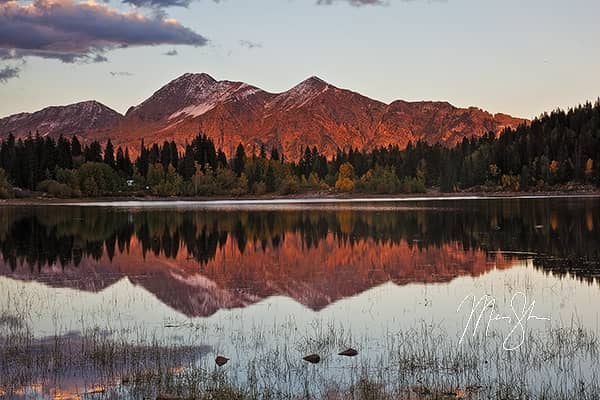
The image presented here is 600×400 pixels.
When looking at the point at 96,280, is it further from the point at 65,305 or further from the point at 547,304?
the point at 547,304

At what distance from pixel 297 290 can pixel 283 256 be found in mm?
13257

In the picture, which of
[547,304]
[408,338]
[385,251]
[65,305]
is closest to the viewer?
[408,338]

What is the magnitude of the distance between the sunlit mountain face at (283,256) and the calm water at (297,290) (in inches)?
4.8

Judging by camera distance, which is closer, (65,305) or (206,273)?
(65,305)

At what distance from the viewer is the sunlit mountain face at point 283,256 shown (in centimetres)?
3067

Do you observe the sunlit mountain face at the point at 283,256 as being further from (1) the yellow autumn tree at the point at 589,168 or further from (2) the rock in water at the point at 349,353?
(1) the yellow autumn tree at the point at 589,168

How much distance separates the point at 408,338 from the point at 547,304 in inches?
300

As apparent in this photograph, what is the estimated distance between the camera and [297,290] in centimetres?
2934

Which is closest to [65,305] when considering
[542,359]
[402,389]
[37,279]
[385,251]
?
[37,279]

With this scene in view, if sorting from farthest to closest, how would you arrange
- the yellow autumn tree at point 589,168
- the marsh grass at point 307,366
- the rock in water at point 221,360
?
the yellow autumn tree at point 589,168, the rock in water at point 221,360, the marsh grass at point 307,366

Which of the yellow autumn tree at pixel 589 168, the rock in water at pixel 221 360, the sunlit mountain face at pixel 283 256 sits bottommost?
the sunlit mountain face at pixel 283 256

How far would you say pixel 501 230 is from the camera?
185 feet

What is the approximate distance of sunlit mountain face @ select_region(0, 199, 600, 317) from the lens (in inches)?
1208

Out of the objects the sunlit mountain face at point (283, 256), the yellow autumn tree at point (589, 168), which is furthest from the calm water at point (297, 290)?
the yellow autumn tree at point (589, 168)
